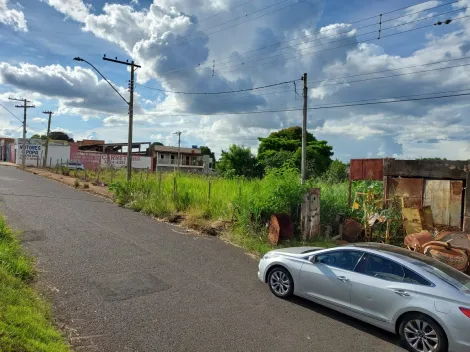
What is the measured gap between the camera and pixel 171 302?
6.17 meters

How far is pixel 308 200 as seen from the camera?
11.1 metres

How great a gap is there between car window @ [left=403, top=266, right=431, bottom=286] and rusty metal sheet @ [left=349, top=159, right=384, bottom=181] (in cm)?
795

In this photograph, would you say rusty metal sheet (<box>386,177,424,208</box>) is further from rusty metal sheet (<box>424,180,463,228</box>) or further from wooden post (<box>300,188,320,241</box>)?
wooden post (<box>300,188,320,241</box>)

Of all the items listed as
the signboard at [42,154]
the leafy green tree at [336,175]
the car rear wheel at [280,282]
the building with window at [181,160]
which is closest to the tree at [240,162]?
the leafy green tree at [336,175]

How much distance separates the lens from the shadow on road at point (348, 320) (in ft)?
18.2

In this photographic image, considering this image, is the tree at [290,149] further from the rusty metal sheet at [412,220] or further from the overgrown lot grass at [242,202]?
the rusty metal sheet at [412,220]

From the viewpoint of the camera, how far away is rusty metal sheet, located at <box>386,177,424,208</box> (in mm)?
11406

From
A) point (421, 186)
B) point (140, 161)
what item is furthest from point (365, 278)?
point (140, 161)

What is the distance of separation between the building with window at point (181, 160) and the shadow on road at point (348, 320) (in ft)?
191

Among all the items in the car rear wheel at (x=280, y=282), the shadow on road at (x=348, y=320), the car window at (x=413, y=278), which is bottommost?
the shadow on road at (x=348, y=320)

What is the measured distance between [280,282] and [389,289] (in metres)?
2.07

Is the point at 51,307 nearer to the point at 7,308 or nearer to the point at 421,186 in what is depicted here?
the point at 7,308

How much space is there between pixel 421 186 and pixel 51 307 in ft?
34.7

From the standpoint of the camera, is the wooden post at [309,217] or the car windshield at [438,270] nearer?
the car windshield at [438,270]
